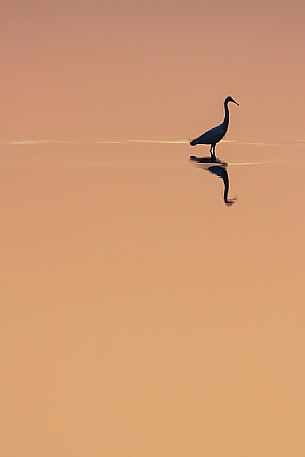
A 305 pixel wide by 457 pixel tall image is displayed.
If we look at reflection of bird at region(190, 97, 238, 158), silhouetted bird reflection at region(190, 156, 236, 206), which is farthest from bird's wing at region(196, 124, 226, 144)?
silhouetted bird reflection at region(190, 156, 236, 206)

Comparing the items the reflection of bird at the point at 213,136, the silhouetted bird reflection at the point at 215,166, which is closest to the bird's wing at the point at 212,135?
the reflection of bird at the point at 213,136

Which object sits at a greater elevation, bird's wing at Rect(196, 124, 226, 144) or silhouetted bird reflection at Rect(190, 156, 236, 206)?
bird's wing at Rect(196, 124, 226, 144)

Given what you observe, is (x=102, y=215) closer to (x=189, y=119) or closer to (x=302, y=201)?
(x=302, y=201)

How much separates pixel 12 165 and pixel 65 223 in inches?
114

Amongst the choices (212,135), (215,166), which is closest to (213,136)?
(212,135)

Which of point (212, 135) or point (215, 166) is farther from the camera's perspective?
point (212, 135)

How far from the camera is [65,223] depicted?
30.9 feet

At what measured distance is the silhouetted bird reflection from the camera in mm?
11328

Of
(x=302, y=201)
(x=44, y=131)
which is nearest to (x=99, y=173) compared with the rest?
(x=302, y=201)

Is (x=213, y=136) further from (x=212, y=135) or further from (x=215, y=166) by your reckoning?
(x=215, y=166)

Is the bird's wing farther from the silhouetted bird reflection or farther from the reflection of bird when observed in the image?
the silhouetted bird reflection

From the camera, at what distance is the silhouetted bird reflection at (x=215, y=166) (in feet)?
37.2

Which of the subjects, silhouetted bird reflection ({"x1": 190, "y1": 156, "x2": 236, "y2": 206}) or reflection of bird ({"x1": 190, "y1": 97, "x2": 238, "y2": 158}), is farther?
reflection of bird ({"x1": 190, "y1": 97, "x2": 238, "y2": 158})

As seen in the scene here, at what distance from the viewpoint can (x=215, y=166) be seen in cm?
1277
